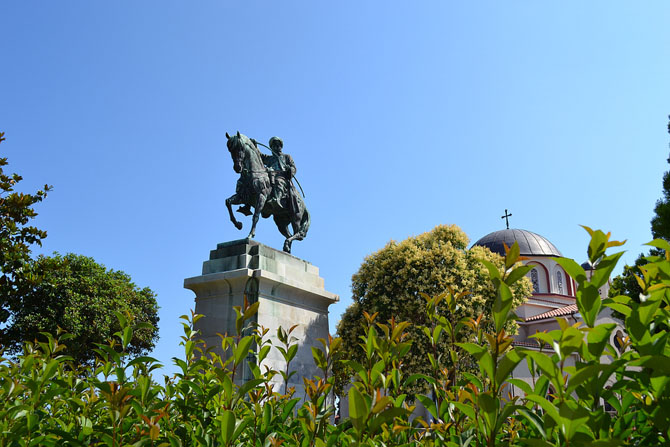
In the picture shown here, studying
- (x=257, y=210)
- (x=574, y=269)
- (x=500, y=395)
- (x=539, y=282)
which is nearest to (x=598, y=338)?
(x=574, y=269)

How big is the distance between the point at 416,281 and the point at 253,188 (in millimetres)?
10487

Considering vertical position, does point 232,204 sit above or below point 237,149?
below

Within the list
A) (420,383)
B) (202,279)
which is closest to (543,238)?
(420,383)

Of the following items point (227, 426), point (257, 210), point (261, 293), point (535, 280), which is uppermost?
point (535, 280)

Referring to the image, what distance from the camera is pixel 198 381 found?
2885 millimetres

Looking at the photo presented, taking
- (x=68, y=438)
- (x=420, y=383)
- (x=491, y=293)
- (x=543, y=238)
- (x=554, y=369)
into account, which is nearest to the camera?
(x=554, y=369)

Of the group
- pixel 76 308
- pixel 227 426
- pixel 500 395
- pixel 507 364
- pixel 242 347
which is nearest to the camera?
pixel 507 364

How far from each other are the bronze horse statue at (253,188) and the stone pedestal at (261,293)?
60 centimetres

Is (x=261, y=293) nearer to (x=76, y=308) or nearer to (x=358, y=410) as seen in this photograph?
(x=358, y=410)

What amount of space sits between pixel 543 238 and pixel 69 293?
3626cm

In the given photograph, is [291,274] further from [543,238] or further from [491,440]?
[543,238]

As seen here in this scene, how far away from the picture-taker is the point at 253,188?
395 inches

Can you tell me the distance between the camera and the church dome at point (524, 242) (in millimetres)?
40500

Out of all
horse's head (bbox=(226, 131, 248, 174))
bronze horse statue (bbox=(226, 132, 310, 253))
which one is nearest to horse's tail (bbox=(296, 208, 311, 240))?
bronze horse statue (bbox=(226, 132, 310, 253))
